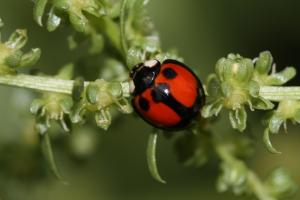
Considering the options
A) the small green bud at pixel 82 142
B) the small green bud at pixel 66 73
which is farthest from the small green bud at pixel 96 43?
the small green bud at pixel 82 142

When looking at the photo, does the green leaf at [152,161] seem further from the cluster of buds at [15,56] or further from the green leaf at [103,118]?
the cluster of buds at [15,56]

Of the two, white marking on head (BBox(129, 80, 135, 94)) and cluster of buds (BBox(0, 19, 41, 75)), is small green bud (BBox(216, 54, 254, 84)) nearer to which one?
white marking on head (BBox(129, 80, 135, 94))

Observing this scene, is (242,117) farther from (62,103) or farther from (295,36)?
(295,36)

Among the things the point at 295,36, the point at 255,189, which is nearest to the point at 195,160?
the point at 255,189

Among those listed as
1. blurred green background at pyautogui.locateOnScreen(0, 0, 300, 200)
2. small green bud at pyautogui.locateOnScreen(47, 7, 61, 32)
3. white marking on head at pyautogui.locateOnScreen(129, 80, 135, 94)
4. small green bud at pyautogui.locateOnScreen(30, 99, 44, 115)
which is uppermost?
white marking on head at pyautogui.locateOnScreen(129, 80, 135, 94)

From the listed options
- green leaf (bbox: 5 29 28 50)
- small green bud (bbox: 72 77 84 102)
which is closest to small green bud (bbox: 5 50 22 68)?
green leaf (bbox: 5 29 28 50)

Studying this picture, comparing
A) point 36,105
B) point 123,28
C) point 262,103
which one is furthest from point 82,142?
point 262,103
